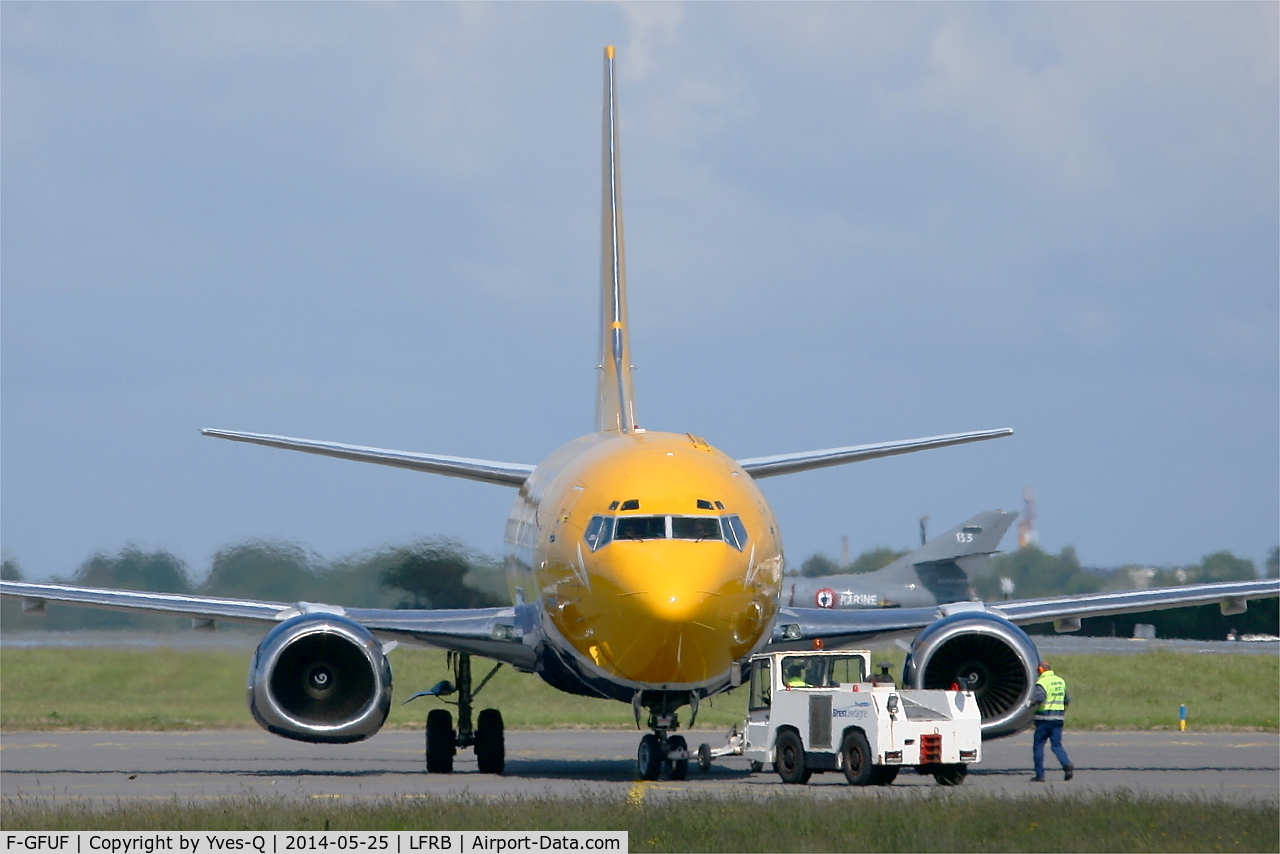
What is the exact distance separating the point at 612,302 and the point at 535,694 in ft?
65.2

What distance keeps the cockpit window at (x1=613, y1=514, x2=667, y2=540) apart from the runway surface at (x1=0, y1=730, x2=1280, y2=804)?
2953mm

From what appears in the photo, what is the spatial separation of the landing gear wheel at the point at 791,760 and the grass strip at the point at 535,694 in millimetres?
14219

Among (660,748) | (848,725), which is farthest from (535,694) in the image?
(848,725)

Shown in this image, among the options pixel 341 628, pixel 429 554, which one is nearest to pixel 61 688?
pixel 429 554

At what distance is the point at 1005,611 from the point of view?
24.9m

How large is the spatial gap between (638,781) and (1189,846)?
8.92 m

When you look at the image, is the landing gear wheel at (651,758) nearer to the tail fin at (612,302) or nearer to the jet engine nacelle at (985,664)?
the jet engine nacelle at (985,664)

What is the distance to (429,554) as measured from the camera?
34062mm

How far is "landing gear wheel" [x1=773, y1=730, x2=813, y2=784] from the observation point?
869 inches

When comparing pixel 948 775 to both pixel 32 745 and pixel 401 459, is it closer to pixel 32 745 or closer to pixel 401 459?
pixel 401 459

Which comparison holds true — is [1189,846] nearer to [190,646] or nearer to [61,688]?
[190,646]

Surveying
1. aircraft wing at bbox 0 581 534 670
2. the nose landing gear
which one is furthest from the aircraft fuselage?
aircraft wing at bbox 0 581 534 670

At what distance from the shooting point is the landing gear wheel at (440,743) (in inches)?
976

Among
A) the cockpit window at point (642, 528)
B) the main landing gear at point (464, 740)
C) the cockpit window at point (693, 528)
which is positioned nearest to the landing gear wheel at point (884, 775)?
the cockpit window at point (693, 528)
